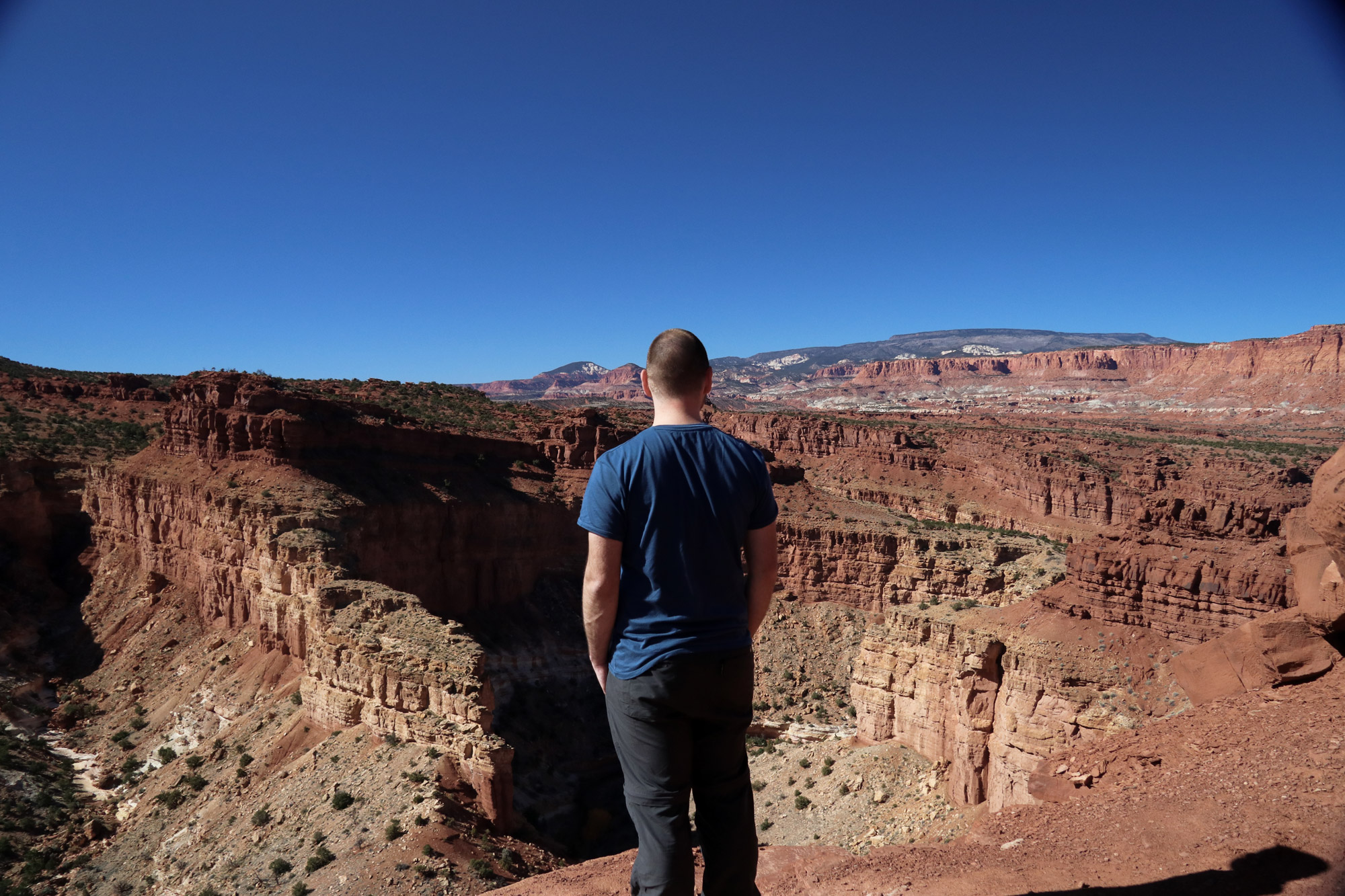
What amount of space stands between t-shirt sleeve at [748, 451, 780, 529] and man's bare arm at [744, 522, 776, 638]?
0.04 metres

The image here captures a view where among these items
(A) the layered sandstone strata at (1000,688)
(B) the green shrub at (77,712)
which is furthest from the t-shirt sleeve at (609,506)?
(B) the green shrub at (77,712)

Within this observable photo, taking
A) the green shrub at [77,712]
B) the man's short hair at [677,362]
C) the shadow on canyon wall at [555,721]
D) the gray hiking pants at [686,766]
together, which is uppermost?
the man's short hair at [677,362]

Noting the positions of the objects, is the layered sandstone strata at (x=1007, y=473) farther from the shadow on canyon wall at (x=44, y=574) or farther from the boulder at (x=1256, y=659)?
the shadow on canyon wall at (x=44, y=574)

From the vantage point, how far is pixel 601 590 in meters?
4.35

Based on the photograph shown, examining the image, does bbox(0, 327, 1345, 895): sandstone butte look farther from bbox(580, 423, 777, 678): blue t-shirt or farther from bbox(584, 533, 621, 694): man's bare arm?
bbox(584, 533, 621, 694): man's bare arm

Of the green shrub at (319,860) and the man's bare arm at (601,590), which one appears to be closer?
the man's bare arm at (601,590)

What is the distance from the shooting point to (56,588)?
3325 cm

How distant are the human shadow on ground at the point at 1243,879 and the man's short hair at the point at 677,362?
582cm

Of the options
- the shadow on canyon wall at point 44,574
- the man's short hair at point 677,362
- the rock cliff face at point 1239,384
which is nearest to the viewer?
the man's short hair at point 677,362

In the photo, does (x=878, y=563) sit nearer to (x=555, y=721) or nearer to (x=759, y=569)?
(x=555, y=721)

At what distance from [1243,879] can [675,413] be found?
245 inches

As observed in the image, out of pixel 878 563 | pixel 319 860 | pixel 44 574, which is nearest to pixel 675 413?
pixel 319 860

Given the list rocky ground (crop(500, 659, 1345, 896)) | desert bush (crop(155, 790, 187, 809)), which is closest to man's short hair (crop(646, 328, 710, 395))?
rocky ground (crop(500, 659, 1345, 896))

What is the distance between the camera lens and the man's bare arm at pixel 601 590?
4.32 m
